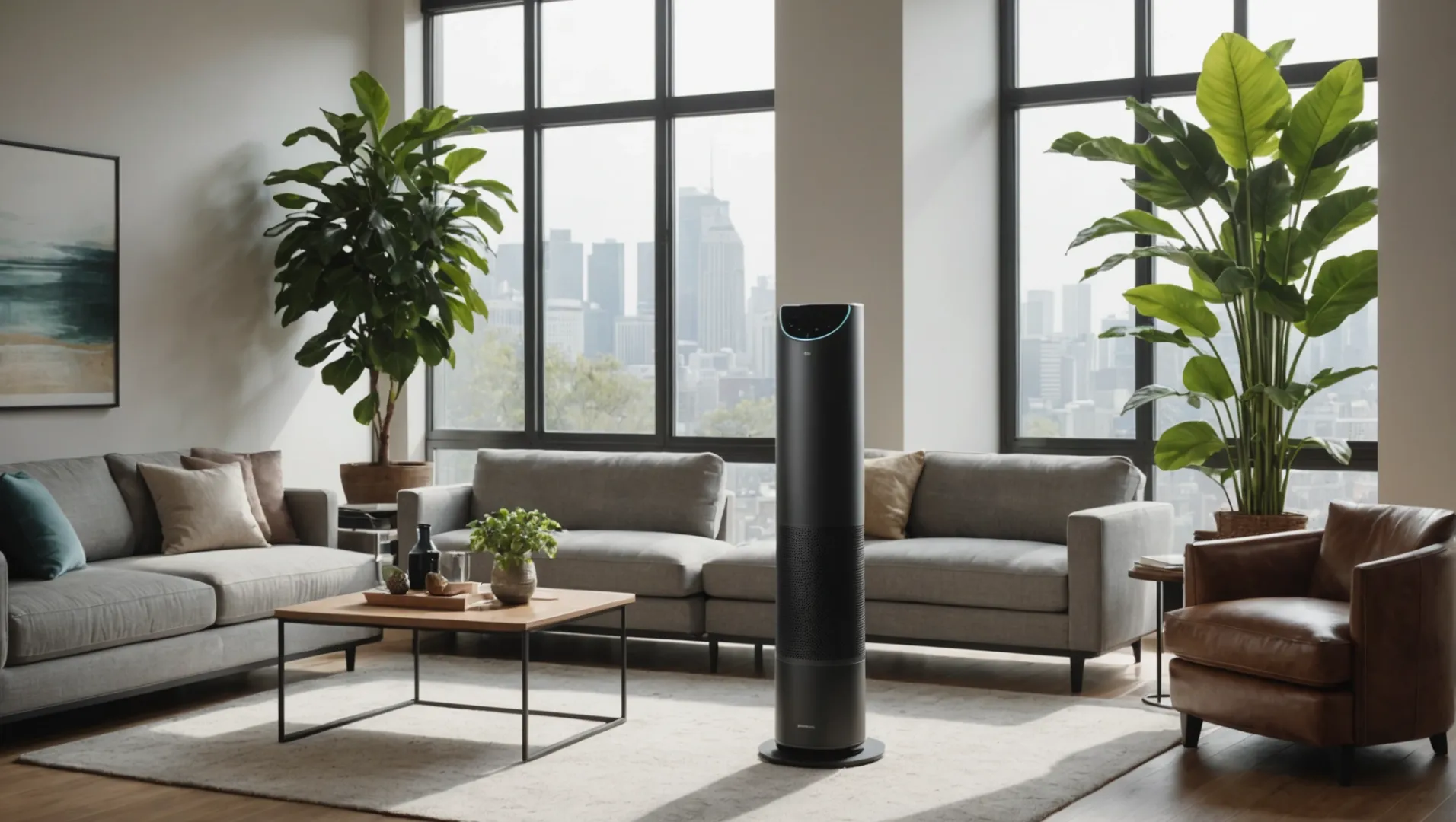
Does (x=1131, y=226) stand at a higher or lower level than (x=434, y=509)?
higher

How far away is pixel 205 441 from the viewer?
23.0 feet

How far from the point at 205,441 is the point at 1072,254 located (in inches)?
165

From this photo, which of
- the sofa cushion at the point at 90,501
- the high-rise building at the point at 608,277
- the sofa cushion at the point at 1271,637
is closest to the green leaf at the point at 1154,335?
the sofa cushion at the point at 1271,637

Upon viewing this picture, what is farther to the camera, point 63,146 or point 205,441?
point 205,441

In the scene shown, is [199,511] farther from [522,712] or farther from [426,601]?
[522,712]

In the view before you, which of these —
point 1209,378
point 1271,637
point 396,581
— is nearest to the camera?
point 1271,637

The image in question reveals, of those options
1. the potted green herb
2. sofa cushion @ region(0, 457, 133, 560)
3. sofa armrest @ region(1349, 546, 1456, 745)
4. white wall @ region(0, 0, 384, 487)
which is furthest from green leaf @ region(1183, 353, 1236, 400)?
white wall @ region(0, 0, 384, 487)

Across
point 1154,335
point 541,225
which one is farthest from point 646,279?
point 1154,335

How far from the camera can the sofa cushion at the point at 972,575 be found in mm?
5520

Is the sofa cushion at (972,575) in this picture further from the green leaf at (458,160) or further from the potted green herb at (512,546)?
the green leaf at (458,160)

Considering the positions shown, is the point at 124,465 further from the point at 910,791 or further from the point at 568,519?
the point at 910,791

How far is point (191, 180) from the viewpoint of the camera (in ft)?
22.7

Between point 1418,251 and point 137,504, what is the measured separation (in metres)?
4.92

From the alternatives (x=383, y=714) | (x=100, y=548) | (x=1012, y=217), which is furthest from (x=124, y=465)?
(x=1012, y=217)
